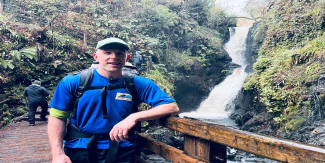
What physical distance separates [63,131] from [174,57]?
711 inches

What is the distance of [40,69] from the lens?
37.2 ft

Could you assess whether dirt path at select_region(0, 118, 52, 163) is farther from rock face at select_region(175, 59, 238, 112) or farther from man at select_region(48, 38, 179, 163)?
rock face at select_region(175, 59, 238, 112)

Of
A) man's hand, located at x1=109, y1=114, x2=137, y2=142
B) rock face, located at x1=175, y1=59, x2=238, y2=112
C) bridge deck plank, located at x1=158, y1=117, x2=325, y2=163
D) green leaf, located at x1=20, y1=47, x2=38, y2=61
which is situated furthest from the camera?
rock face, located at x1=175, y1=59, x2=238, y2=112

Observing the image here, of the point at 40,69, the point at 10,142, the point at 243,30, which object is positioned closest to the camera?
the point at 10,142

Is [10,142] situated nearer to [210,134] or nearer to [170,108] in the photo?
[170,108]

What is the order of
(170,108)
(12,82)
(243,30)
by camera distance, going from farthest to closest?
(243,30) < (12,82) < (170,108)

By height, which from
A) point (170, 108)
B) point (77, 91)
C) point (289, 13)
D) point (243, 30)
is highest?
point (243, 30)

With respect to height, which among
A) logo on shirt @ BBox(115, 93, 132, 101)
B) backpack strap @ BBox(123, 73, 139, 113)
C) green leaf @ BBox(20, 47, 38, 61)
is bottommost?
logo on shirt @ BBox(115, 93, 132, 101)

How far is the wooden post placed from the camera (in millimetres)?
1918

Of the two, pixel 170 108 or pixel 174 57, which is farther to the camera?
pixel 174 57

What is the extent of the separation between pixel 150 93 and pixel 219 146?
2.97 ft

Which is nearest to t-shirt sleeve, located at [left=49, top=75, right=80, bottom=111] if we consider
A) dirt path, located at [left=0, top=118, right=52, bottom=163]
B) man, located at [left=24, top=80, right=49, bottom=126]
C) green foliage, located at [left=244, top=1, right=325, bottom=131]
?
dirt path, located at [left=0, top=118, right=52, bottom=163]

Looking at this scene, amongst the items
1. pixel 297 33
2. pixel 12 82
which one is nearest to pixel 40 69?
pixel 12 82

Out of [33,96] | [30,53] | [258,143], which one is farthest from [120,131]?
A: [30,53]
